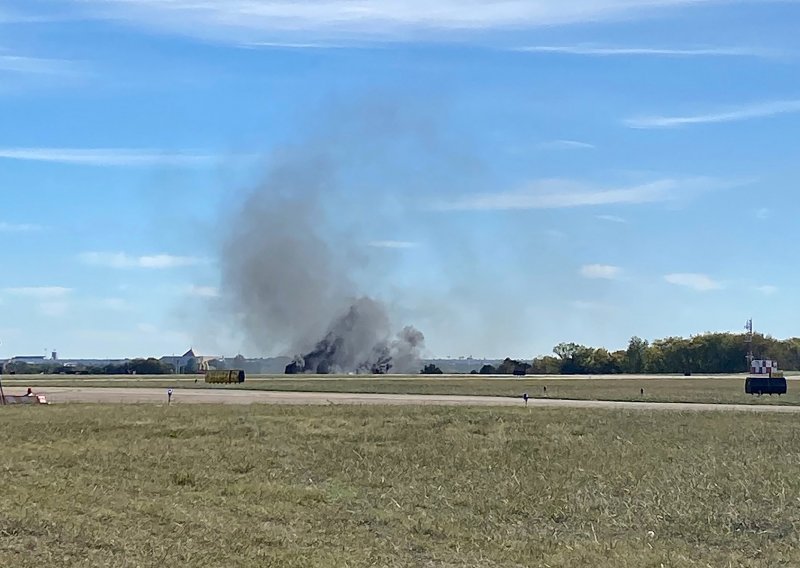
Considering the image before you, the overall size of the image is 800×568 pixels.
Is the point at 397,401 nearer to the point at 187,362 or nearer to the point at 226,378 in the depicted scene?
the point at 226,378

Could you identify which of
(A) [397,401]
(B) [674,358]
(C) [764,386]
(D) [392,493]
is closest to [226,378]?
(A) [397,401]

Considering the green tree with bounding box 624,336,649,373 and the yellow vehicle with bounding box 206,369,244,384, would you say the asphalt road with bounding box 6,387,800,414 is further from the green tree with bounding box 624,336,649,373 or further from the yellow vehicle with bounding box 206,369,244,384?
the green tree with bounding box 624,336,649,373

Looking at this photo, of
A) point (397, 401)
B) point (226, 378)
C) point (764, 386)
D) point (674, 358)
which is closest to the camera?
point (397, 401)

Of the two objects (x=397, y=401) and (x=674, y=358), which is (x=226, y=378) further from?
(x=674, y=358)

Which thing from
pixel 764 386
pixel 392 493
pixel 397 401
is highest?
pixel 764 386

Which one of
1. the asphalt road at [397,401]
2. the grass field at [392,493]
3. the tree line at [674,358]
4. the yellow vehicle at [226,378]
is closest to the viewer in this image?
the grass field at [392,493]

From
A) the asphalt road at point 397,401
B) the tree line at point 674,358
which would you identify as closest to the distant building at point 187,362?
the tree line at point 674,358

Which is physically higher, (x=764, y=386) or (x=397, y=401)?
(x=764, y=386)

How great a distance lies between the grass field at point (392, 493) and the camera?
12.6 meters

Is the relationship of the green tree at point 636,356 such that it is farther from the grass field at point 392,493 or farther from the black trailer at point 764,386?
the grass field at point 392,493

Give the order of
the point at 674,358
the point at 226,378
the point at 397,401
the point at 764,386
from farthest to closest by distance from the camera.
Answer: the point at 674,358, the point at 226,378, the point at 764,386, the point at 397,401

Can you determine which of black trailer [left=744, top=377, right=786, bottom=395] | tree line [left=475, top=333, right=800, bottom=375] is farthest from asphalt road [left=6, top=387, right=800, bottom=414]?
tree line [left=475, top=333, right=800, bottom=375]

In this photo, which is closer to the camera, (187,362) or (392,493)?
(392,493)

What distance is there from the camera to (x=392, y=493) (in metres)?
18.3
